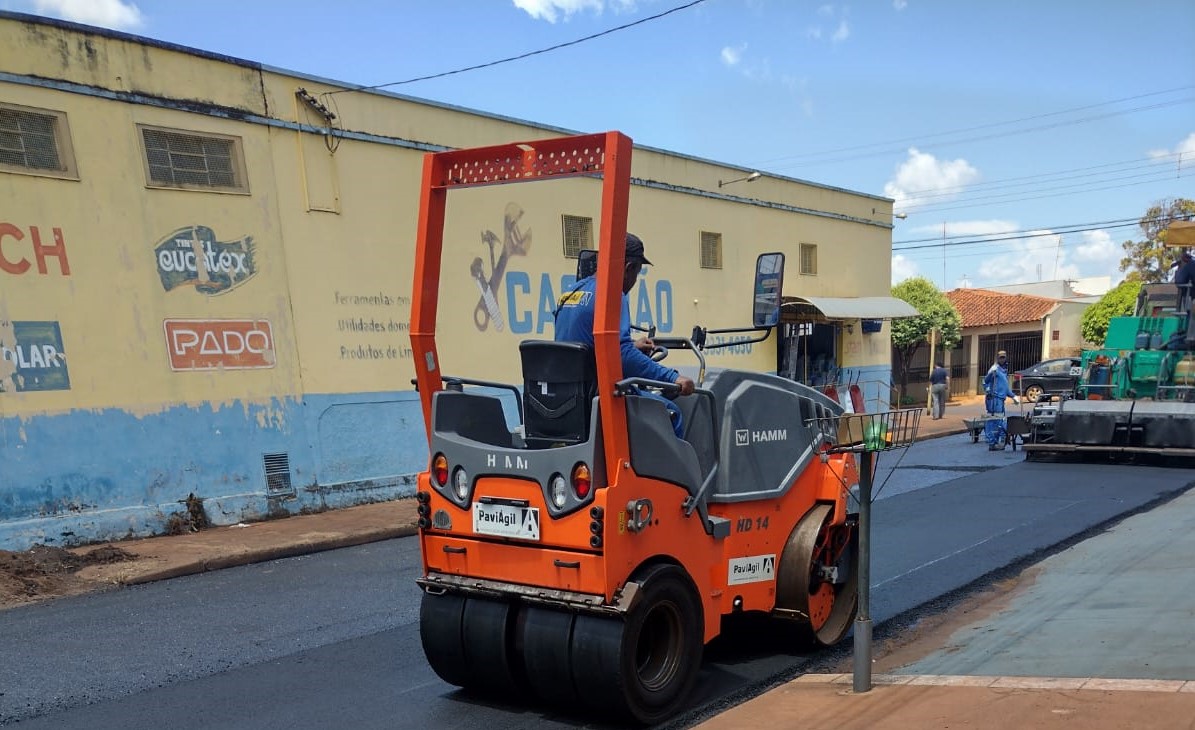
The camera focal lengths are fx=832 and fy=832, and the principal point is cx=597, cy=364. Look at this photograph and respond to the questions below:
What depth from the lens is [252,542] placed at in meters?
8.86

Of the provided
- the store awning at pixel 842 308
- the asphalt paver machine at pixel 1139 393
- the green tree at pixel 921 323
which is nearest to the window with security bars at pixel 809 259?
the store awning at pixel 842 308

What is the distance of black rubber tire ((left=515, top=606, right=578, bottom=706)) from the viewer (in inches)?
154

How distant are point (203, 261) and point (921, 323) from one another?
25.1 meters

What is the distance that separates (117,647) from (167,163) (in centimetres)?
621

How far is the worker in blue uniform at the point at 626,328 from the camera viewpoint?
4.10 metres

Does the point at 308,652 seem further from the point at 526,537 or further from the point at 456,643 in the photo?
the point at 526,537

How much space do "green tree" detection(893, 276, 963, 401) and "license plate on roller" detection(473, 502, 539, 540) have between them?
27.0m

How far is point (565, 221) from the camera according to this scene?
1412cm

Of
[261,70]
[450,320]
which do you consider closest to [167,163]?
[261,70]

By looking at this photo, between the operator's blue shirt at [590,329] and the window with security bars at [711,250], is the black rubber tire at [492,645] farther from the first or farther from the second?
the window with security bars at [711,250]

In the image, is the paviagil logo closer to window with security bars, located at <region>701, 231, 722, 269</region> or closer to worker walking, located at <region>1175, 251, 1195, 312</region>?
window with security bars, located at <region>701, 231, 722, 269</region>

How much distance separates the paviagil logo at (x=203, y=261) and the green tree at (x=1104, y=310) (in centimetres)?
3385

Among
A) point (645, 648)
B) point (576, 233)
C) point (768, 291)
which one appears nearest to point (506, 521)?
point (645, 648)

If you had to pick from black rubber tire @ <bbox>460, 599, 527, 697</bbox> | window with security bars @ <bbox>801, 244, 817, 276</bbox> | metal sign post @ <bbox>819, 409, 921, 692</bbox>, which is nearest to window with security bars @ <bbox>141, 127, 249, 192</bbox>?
black rubber tire @ <bbox>460, 599, 527, 697</bbox>
